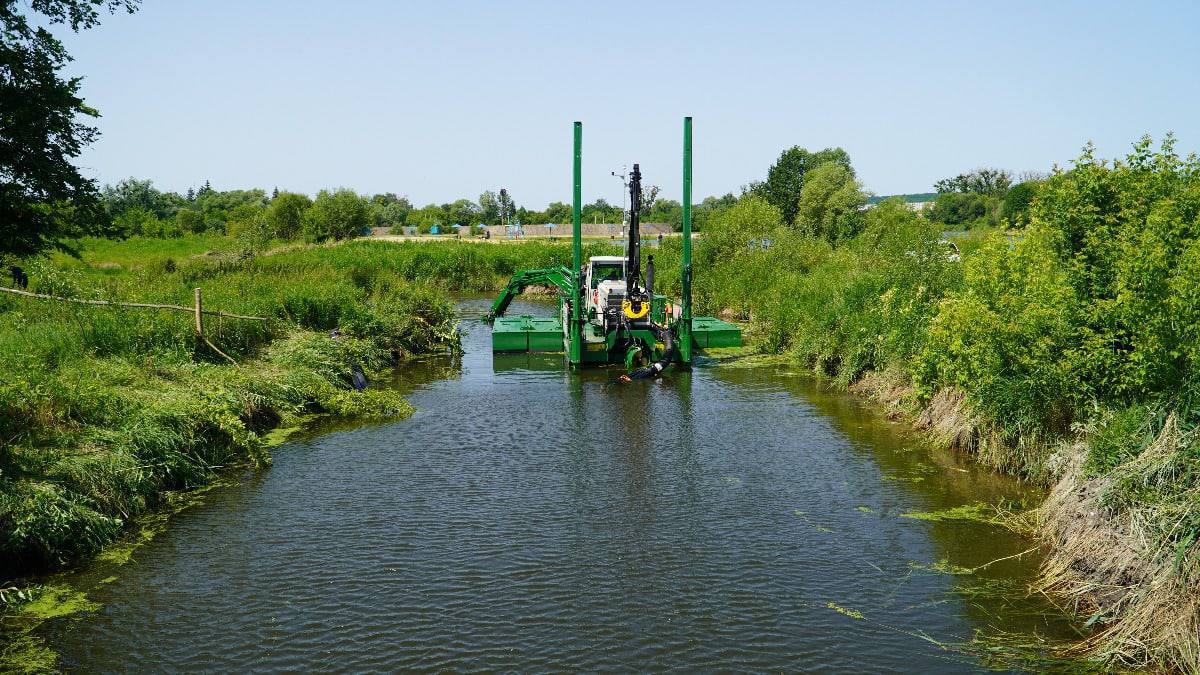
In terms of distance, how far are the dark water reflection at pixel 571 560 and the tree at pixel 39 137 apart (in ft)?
21.5

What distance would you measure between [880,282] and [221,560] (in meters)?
17.7

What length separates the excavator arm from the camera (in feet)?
103

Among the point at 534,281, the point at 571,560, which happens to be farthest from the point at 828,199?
the point at 571,560

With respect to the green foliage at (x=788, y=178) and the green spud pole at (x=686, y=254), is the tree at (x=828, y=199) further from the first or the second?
the green spud pole at (x=686, y=254)

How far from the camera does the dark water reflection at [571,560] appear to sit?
363 inches

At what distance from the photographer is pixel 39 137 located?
1698cm

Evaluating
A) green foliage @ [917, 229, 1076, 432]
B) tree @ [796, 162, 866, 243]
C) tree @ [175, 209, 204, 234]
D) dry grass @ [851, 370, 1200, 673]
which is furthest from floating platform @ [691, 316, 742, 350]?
tree @ [175, 209, 204, 234]

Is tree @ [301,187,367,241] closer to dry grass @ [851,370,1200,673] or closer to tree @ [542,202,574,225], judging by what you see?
tree @ [542,202,574,225]

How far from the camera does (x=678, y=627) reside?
31.7 ft

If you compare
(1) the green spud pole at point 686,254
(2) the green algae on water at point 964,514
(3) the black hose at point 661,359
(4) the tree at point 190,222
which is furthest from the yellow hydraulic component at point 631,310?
(4) the tree at point 190,222

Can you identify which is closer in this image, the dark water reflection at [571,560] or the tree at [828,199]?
the dark water reflection at [571,560]

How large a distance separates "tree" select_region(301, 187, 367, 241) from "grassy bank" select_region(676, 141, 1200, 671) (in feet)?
227

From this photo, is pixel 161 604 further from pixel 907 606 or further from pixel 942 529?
pixel 942 529

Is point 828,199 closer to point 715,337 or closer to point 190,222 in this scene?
point 715,337
